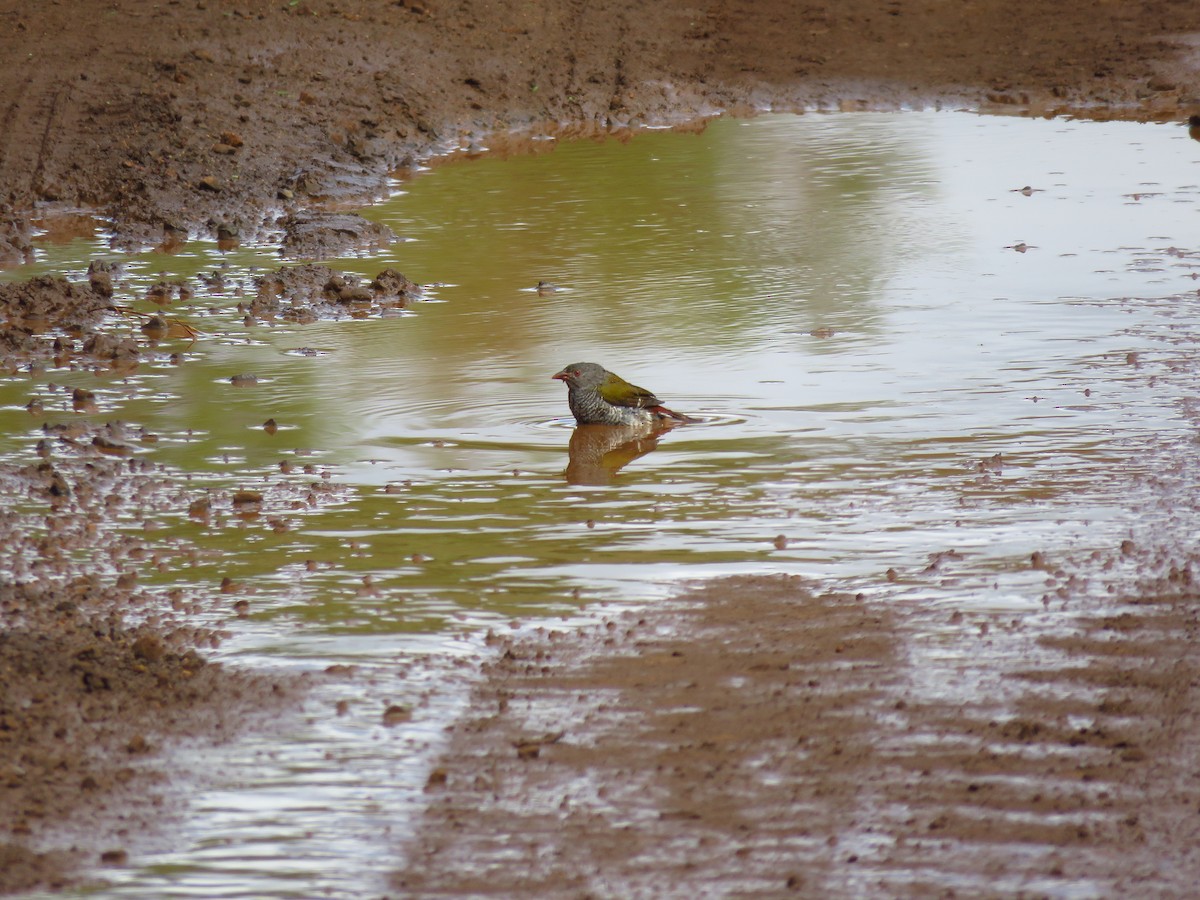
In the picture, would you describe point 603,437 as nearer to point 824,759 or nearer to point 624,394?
point 624,394

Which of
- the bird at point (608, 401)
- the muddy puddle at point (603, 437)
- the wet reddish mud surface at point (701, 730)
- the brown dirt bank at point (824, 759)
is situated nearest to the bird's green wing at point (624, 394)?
the bird at point (608, 401)

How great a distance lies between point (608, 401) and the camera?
7.61 m

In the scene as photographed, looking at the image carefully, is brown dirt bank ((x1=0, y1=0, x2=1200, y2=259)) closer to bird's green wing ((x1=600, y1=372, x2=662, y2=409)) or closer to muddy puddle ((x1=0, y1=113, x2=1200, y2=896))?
muddy puddle ((x1=0, y1=113, x2=1200, y2=896))

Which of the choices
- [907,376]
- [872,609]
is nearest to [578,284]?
[907,376]

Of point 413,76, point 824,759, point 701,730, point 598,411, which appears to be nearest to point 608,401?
point 598,411

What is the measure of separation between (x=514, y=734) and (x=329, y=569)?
1535 mm

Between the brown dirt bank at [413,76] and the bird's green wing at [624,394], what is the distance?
5345 millimetres

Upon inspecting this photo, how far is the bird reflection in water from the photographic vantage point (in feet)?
23.5

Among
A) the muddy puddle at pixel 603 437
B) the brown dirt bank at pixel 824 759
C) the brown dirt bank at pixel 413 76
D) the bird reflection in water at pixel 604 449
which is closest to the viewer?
the brown dirt bank at pixel 824 759

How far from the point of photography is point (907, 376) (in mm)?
A: 8281

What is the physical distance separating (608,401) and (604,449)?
0.26 meters

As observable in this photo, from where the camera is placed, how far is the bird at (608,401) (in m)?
7.59

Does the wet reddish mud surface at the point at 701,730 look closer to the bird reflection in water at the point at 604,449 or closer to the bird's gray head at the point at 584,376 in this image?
the bird reflection in water at the point at 604,449

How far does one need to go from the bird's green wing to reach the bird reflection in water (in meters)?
0.11
